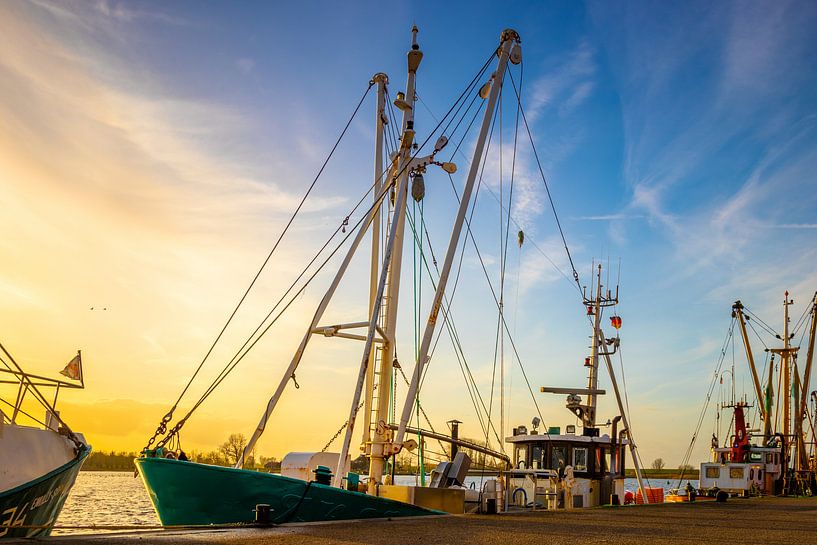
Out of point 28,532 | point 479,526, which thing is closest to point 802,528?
point 479,526

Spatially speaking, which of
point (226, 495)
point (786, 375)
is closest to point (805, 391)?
point (786, 375)

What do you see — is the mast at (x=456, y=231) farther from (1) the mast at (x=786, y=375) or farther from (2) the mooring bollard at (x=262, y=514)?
(1) the mast at (x=786, y=375)

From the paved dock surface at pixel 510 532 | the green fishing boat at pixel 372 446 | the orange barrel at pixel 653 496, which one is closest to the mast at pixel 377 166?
the green fishing boat at pixel 372 446

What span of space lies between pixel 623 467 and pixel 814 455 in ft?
122

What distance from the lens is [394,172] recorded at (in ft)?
73.4

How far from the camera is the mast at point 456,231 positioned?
62.0ft

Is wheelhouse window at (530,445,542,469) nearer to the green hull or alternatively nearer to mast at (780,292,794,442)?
the green hull

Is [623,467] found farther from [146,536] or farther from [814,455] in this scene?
[814,455]

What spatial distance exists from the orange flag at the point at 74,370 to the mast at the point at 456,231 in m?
7.64

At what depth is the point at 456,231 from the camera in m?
20.9

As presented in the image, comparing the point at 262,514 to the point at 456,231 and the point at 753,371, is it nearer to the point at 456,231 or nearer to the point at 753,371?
the point at 456,231

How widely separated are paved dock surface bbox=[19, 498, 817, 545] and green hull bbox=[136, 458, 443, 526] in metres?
0.83

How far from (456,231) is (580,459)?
12678 mm

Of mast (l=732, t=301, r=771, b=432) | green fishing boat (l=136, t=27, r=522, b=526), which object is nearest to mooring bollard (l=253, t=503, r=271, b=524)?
green fishing boat (l=136, t=27, r=522, b=526)
